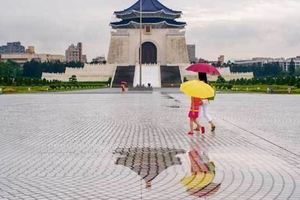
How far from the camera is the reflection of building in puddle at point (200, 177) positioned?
19.7 feet

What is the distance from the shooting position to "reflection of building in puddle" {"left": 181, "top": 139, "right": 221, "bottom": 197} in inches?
Result: 236

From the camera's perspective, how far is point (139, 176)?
6.87 meters

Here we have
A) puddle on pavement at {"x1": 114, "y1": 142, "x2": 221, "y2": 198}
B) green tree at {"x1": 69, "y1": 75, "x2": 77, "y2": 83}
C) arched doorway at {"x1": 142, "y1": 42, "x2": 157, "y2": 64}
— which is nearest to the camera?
puddle on pavement at {"x1": 114, "y1": 142, "x2": 221, "y2": 198}

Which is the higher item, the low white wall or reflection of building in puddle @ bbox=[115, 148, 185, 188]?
the low white wall

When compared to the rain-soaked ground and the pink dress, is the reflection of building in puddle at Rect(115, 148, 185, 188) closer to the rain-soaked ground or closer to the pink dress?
the rain-soaked ground

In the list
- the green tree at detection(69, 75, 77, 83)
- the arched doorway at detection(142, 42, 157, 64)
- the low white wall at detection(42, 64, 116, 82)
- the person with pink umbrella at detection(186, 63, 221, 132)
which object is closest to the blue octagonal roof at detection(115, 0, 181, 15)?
the arched doorway at detection(142, 42, 157, 64)

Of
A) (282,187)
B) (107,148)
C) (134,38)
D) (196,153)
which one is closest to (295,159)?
(196,153)

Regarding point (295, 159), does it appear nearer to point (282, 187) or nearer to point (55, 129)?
point (282, 187)

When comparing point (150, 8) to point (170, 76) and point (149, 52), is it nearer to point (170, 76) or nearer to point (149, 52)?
point (149, 52)

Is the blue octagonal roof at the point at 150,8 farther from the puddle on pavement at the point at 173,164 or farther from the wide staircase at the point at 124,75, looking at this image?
the puddle on pavement at the point at 173,164

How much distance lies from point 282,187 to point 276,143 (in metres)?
4.24

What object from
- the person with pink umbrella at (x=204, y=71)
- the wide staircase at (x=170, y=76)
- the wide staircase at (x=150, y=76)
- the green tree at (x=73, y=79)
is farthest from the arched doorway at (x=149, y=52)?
the person with pink umbrella at (x=204, y=71)

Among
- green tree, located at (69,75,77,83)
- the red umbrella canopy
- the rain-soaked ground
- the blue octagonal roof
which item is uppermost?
the blue octagonal roof

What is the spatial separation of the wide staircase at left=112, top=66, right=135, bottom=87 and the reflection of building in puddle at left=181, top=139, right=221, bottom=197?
56.9 meters
